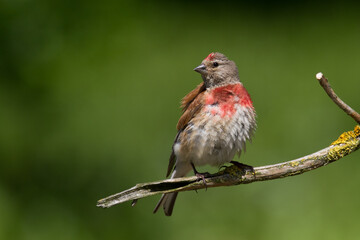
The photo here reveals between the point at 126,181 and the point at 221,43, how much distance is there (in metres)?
2.12

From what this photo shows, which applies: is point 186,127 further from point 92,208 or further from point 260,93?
point 260,93

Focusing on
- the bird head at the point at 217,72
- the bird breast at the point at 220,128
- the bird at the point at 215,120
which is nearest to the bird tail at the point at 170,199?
the bird at the point at 215,120

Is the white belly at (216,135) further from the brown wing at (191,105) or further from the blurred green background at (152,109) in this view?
the blurred green background at (152,109)

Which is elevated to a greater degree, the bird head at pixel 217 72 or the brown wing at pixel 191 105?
the bird head at pixel 217 72

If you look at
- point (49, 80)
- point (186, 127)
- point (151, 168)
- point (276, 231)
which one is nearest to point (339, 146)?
point (186, 127)

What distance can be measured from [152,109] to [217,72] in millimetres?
2133

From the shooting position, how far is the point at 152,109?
6605mm

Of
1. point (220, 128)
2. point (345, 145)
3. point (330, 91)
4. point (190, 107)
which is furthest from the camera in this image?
point (190, 107)

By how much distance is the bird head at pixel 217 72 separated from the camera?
14.9 ft

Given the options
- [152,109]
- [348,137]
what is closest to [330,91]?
[348,137]

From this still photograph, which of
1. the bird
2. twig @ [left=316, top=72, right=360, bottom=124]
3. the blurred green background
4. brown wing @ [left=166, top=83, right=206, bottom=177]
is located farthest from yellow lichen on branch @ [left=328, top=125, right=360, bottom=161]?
the blurred green background

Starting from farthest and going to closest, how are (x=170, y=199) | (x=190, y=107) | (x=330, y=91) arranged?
(x=170, y=199)
(x=190, y=107)
(x=330, y=91)

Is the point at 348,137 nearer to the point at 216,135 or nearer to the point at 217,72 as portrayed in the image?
the point at 216,135

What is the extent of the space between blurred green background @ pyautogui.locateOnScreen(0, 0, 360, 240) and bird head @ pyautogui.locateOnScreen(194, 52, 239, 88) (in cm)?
128
